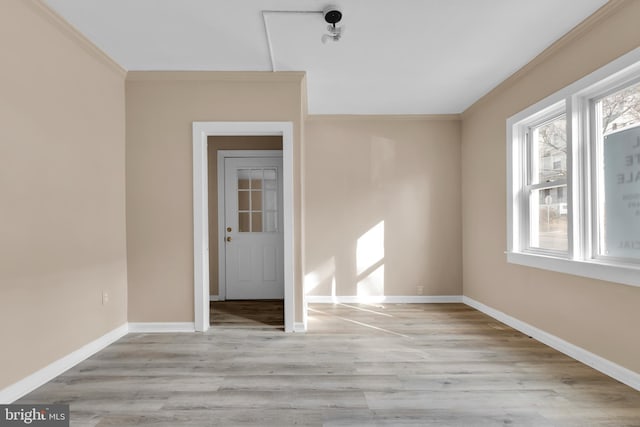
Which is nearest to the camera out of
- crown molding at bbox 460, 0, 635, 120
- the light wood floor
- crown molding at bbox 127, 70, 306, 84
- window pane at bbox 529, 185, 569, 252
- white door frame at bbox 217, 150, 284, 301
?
the light wood floor

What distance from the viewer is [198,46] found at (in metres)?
2.95

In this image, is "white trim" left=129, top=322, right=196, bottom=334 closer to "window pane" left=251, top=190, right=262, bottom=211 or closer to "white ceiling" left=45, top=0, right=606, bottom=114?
"window pane" left=251, top=190, right=262, bottom=211

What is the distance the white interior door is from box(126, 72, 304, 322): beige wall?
5.04 ft

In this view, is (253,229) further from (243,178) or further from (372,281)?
(372,281)

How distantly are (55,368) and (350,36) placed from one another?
11.2 ft

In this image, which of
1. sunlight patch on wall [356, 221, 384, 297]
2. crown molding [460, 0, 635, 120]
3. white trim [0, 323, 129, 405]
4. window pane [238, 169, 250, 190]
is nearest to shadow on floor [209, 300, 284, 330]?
white trim [0, 323, 129, 405]

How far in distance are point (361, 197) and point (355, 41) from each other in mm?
2310

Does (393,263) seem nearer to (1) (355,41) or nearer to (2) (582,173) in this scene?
(2) (582,173)

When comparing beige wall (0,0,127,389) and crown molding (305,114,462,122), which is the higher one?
crown molding (305,114,462,122)

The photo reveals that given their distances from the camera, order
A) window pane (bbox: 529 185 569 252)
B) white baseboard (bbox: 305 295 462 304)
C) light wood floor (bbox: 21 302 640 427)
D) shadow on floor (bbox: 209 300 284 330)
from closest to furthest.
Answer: light wood floor (bbox: 21 302 640 427) → window pane (bbox: 529 185 569 252) → shadow on floor (bbox: 209 300 284 330) → white baseboard (bbox: 305 295 462 304)

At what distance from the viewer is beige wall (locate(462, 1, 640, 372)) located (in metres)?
2.35

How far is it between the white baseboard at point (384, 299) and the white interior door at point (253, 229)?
65 centimetres

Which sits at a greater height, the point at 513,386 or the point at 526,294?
the point at 526,294

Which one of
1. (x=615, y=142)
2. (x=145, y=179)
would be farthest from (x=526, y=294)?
(x=145, y=179)
